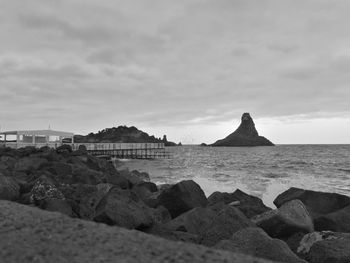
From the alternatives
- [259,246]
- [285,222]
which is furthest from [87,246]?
[285,222]

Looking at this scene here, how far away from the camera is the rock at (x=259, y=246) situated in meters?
4.58

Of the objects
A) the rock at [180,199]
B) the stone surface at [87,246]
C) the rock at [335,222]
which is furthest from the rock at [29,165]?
the stone surface at [87,246]

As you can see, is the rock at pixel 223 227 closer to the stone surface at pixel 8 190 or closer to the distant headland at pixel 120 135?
the stone surface at pixel 8 190

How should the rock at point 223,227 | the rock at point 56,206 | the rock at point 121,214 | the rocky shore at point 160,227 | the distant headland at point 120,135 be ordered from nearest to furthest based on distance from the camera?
the rocky shore at point 160,227 → the rock at point 223,227 → the rock at point 121,214 → the rock at point 56,206 → the distant headland at point 120,135

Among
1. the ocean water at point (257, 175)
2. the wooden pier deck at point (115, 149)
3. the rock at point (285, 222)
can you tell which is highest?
the wooden pier deck at point (115, 149)

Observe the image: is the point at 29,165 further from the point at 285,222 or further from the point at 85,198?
the point at 285,222

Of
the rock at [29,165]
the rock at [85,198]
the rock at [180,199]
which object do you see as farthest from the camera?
the rock at [29,165]

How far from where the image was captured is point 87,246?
2590 millimetres

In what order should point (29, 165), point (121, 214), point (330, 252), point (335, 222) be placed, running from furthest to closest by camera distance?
point (29, 165) → point (335, 222) → point (121, 214) → point (330, 252)

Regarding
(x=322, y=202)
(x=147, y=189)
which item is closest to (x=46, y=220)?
(x=322, y=202)

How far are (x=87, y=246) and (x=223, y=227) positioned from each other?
3938mm

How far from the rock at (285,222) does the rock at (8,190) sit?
5377 millimetres

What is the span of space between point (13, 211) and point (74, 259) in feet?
4.57

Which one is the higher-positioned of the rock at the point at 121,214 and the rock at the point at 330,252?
the rock at the point at 121,214
